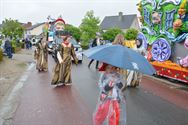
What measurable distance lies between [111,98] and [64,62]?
18.9ft

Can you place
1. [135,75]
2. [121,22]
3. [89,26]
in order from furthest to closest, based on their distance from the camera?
1. [121,22]
2. [89,26]
3. [135,75]

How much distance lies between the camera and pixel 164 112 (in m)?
7.43

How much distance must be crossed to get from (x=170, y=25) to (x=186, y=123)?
790cm

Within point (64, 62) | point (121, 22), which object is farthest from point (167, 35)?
point (121, 22)

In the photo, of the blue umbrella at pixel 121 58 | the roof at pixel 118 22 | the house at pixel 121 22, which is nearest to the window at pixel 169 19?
the blue umbrella at pixel 121 58

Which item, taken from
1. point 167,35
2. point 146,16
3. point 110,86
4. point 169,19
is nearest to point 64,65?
point 167,35

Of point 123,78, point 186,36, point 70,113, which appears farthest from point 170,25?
point 123,78

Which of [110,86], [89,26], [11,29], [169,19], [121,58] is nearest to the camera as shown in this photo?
[121,58]

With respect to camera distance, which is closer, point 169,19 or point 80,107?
point 80,107

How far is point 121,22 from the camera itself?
74375 mm

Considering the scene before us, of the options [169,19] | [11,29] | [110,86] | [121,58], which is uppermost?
[169,19]

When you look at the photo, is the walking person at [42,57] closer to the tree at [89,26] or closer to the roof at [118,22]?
the tree at [89,26]

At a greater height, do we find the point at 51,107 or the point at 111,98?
the point at 111,98

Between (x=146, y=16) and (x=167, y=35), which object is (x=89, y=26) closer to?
(x=146, y=16)
